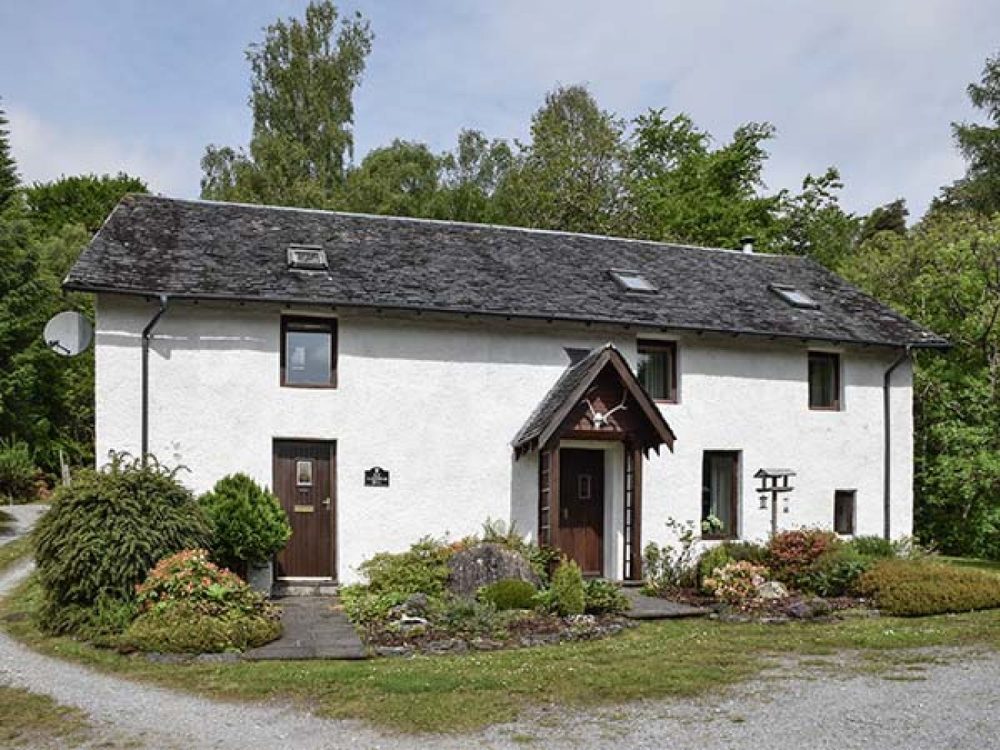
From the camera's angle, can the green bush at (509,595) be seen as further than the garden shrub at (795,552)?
No

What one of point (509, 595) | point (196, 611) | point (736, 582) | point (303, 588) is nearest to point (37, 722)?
point (196, 611)

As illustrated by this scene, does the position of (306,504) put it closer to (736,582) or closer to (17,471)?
(736,582)

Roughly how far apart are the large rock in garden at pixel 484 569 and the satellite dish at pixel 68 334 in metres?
7.74

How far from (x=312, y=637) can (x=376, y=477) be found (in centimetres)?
472

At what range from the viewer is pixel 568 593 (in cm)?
1412

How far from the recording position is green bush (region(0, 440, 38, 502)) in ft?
105

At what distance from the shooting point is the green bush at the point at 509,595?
14445mm

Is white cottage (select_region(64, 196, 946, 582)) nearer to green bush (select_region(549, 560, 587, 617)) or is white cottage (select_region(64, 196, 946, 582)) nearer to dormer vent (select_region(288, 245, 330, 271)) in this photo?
dormer vent (select_region(288, 245, 330, 271))

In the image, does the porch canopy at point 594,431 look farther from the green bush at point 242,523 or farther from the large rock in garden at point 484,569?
the green bush at point 242,523

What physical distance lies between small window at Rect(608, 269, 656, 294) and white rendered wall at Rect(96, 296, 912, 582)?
1.48 m

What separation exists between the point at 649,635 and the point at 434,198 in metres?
30.8

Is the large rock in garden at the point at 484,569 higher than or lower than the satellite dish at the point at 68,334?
lower

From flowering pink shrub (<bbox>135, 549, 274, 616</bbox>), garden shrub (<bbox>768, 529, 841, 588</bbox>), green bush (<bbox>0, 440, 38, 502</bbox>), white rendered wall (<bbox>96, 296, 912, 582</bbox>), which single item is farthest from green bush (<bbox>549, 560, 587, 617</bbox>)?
green bush (<bbox>0, 440, 38, 502</bbox>)

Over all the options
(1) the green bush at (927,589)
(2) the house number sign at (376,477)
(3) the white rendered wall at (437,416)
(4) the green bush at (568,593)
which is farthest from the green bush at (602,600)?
(1) the green bush at (927,589)
